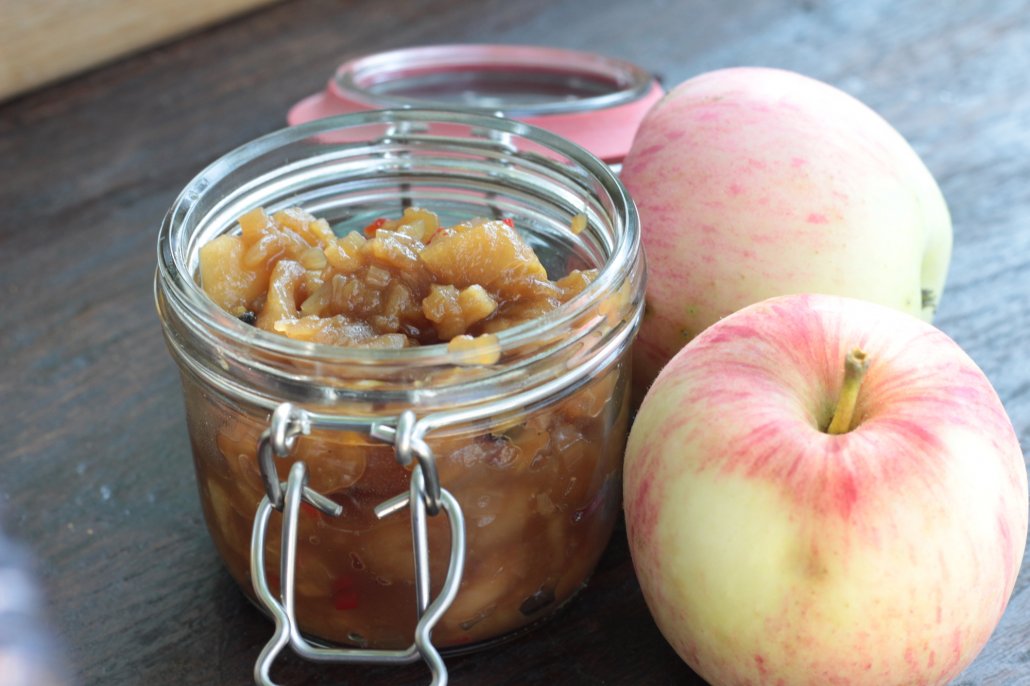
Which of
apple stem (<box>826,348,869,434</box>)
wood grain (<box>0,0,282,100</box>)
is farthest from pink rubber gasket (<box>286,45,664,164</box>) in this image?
apple stem (<box>826,348,869,434</box>)

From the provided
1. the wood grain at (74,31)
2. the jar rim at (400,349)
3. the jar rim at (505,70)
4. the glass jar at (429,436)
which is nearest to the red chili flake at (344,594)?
the glass jar at (429,436)

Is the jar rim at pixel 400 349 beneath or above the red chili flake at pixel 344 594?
above

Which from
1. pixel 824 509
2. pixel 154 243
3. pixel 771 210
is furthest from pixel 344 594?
pixel 154 243

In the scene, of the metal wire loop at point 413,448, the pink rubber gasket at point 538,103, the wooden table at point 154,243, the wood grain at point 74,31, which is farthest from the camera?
the wood grain at point 74,31

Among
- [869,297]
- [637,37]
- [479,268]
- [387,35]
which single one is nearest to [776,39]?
[637,37]

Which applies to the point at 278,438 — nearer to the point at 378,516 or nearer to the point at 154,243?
the point at 378,516

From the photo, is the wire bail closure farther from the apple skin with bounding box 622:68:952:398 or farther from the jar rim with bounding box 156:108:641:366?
the apple skin with bounding box 622:68:952:398

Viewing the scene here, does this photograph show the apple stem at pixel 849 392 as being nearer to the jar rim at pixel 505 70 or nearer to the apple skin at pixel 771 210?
the apple skin at pixel 771 210

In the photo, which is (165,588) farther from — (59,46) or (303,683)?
(59,46)
